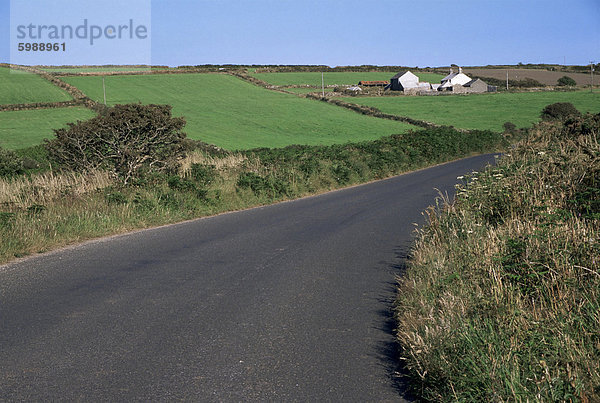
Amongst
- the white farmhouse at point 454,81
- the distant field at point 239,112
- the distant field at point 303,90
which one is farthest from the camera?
the white farmhouse at point 454,81

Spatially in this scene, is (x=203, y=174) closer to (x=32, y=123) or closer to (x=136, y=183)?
(x=136, y=183)

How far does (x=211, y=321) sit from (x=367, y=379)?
2153mm

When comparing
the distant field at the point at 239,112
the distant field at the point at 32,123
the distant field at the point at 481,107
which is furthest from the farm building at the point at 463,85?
the distant field at the point at 32,123

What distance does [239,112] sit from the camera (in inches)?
2496

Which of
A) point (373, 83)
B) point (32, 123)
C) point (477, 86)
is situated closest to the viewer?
point (32, 123)

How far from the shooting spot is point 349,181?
25641mm

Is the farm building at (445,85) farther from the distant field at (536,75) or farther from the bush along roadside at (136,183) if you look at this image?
the bush along roadside at (136,183)

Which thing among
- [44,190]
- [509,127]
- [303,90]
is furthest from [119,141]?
[303,90]

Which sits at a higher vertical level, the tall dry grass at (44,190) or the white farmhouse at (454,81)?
the white farmhouse at (454,81)

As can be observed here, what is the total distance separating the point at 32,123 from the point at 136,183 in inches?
1476

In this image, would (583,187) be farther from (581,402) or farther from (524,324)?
(581,402)

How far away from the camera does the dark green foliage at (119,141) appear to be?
18.7 m

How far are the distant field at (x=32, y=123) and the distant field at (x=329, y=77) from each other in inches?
2012

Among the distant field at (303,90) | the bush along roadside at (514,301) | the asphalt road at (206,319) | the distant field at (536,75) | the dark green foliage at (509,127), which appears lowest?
the asphalt road at (206,319)
